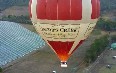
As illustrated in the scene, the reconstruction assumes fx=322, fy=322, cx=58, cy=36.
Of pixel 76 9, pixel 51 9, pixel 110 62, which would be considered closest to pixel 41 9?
pixel 51 9

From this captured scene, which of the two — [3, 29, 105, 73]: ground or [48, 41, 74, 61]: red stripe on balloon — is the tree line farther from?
[48, 41, 74, 61]: red stripe on balloon

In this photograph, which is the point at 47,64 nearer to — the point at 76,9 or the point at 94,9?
the point at 94,9

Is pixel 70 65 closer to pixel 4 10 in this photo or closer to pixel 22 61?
pixel 22 61

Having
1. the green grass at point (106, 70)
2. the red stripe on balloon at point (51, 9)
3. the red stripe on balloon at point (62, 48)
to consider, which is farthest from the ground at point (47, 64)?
the red stripe on balloon at point (51, 9)

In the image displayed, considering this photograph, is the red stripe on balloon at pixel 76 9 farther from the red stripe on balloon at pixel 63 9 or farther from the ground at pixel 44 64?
the ground at pixel 44 64

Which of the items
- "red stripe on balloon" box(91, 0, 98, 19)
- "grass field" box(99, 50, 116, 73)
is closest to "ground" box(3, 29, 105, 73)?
"grass field" box(99, 50, 116, 73)
